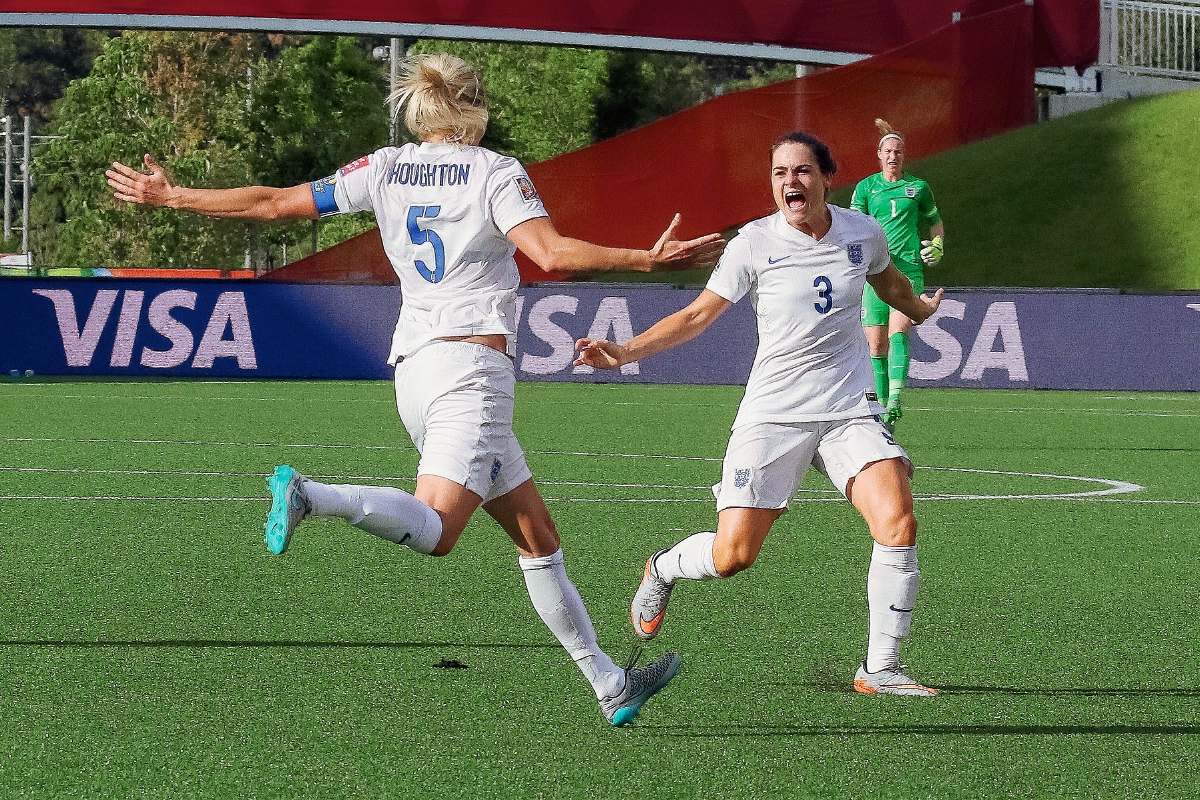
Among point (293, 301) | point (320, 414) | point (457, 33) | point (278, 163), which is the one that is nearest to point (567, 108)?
point (278, 163)

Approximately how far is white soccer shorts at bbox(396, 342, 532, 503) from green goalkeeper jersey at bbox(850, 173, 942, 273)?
31.6ft

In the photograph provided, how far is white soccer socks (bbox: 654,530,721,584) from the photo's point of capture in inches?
257

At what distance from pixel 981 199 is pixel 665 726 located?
28.7 meters

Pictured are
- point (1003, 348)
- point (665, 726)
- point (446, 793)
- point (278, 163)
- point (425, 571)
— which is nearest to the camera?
point (446, 793)

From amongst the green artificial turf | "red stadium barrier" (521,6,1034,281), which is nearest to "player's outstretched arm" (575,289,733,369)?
the green artificial turf

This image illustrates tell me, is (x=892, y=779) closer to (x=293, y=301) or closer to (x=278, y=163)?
(x=293, y=301)

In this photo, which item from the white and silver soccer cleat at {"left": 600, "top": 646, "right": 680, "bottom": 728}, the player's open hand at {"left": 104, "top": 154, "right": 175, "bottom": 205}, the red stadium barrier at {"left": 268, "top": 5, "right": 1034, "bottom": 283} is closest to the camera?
the white and silver soccer cleat at {"left": 600, "top": 646, "right": 680, "bottom": 728}

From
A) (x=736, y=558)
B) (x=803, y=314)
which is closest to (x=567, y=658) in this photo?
(x=736, y=558)

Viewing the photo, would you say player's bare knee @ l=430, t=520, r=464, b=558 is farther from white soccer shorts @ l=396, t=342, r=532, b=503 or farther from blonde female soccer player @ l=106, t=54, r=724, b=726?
white soccer shorts @ l=396, t=342, r=532, b=503

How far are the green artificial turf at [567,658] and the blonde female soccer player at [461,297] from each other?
0.55 m

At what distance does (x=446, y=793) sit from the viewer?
4820 mm

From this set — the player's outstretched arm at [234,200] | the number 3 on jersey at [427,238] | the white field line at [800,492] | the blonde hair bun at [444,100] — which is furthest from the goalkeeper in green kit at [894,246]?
the number 3 on jersey at [427,238]

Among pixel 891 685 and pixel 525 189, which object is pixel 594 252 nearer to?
pixel 525 189

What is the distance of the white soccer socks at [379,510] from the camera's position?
16.3ft
